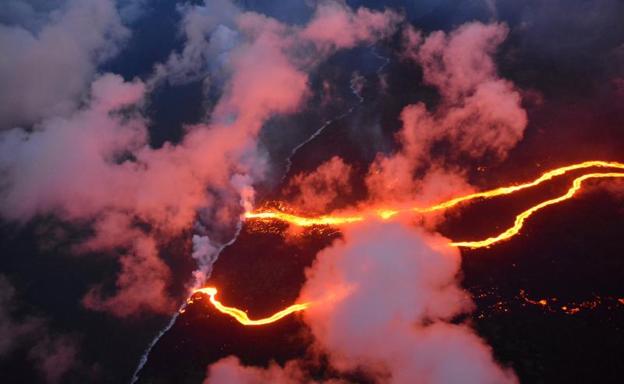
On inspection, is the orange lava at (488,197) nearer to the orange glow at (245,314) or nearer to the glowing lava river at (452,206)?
the glowing lava river at (452,206)

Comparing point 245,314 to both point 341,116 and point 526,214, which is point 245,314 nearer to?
point 526,214

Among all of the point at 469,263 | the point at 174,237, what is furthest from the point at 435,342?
the point at 174,237

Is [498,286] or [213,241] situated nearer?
[498,286]

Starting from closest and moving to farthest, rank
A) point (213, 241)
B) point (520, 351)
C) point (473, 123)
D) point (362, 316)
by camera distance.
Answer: point (520, 351) → point (362, 316) → point (213, 241) → point (473, 123)

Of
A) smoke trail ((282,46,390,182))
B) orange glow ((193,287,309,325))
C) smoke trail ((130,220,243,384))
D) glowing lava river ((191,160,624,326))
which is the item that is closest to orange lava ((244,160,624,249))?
glowing lava river ((191,160,624,326))

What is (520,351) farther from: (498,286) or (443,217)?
(443,217)

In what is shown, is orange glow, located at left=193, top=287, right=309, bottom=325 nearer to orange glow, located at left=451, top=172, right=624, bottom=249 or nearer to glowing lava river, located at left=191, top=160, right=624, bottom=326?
glowing lava river, located at left=191, top=160, right=624, bottom=326

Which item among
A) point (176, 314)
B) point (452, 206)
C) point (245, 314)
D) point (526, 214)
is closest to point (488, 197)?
point (452, 206)

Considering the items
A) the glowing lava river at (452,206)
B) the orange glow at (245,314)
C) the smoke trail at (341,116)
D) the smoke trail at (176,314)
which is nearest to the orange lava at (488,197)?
the glowing lava river at (452,206)
